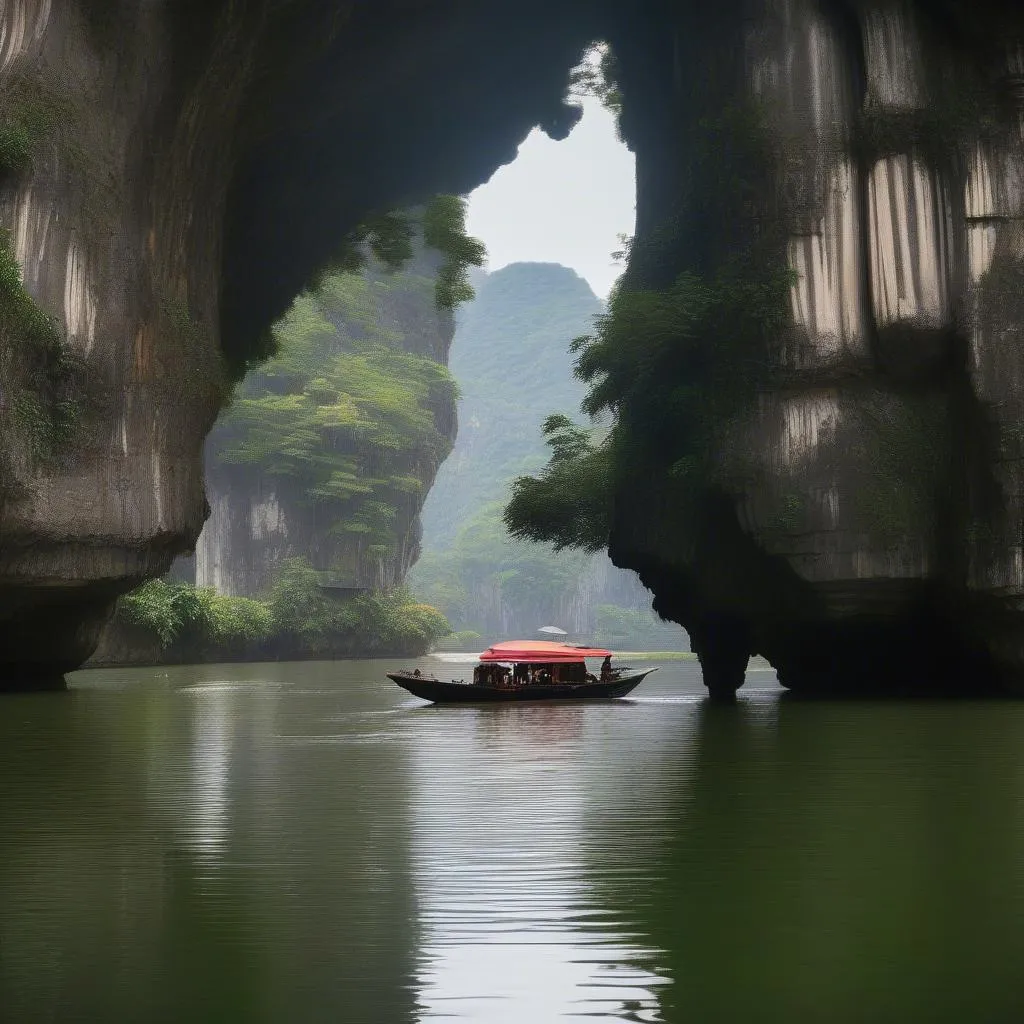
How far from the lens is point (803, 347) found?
23.7 metres

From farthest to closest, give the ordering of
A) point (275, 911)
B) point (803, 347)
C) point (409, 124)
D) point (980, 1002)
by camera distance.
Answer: point (409, 124) → point (803, 347) → point (275, 911) → point (980, 1002)

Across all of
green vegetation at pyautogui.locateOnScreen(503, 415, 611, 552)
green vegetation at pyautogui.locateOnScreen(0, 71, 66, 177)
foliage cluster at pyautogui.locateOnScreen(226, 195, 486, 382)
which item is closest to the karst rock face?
green vegetation at pyautogui.locateOnScreen(0, 71, 66, 177)

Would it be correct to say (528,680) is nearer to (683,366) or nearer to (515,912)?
(683,366)

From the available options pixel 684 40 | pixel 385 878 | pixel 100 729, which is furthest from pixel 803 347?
pixel 385 878

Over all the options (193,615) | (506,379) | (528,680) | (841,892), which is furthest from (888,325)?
(506,379)

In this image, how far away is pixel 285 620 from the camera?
196ft

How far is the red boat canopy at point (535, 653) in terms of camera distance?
26.4 metres

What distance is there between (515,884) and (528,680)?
19.7m

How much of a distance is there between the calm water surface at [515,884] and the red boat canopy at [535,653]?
11.4 m

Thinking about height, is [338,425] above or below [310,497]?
above

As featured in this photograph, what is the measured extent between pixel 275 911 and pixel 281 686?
27.0 m

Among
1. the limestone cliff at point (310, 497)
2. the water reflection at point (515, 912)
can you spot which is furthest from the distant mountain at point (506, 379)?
the water reflection at point (515, 912)

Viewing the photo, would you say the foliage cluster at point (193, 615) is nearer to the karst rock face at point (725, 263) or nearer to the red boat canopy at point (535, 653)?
the karst rock face at point (725, 263)

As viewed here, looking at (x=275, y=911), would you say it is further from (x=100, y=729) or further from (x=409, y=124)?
(x=409, y=124)
